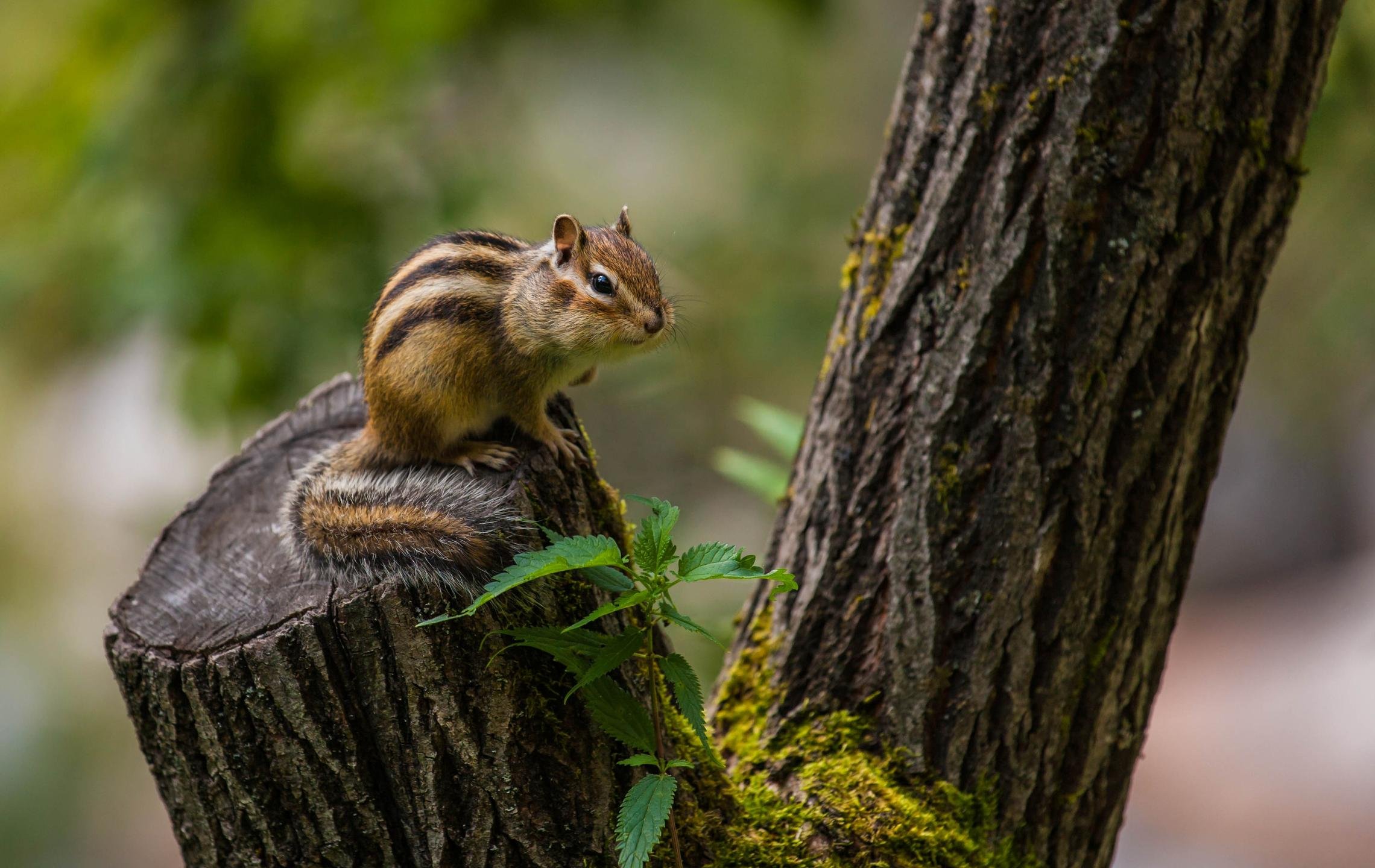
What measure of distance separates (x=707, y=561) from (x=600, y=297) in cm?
113

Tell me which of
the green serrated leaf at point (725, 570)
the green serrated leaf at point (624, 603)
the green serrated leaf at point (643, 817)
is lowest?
the green serrated leaf at point (643, 817)

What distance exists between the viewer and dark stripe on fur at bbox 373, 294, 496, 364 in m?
2.70

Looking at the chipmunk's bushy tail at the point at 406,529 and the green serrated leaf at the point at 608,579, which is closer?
the green serrated leaf at the point at 608,579

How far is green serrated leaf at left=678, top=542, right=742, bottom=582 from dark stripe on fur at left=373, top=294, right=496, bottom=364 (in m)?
1.13

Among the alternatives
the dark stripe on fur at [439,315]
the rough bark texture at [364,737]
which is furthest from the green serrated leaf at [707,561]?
the dark stripe on fur at [439,315]

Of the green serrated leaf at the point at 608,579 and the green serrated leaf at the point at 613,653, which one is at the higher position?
the green serrated leaf at the point at 608,579

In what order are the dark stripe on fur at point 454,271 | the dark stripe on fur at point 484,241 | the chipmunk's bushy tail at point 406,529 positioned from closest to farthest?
the chipmunk's bushy tail at point 406,529, the dark stripe on fur at point 454,271, the dark stripe on fur at point 484,241

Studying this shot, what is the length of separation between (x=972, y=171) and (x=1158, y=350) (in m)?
0.55

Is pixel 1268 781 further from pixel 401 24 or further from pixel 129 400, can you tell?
pixel 129 400

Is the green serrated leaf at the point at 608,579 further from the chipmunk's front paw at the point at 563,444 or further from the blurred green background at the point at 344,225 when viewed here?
the blurred green background at the point at 344,225

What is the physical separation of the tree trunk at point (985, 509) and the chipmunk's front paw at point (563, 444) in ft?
0.21

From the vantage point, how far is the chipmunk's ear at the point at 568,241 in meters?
2.86

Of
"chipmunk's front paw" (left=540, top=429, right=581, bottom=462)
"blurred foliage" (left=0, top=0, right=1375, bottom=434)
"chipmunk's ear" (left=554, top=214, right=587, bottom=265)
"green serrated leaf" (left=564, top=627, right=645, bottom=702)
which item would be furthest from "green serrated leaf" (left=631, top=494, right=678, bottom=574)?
"blurred foliage" (left=0, top=0, right=1375, bottom=434)

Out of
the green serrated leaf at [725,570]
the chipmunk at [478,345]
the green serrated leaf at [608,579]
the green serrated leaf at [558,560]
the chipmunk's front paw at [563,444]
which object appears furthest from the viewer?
the chipmunk at [478,345]
